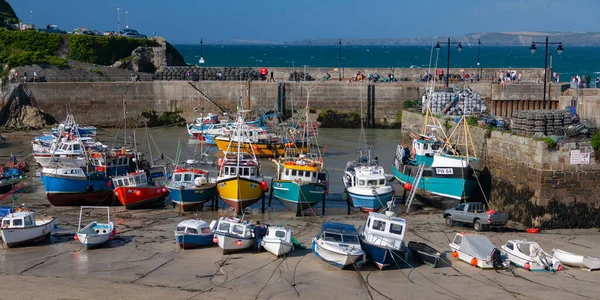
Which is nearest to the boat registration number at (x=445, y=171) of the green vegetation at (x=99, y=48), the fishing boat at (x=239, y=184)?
the fishing boat at (x=239, y=184)

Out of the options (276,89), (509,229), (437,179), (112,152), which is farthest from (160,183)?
(276,89)

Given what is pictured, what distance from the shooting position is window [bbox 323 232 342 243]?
19.8 m

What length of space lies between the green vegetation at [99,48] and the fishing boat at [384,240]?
36242 mm

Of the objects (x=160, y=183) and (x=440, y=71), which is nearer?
(x=160, y=183)

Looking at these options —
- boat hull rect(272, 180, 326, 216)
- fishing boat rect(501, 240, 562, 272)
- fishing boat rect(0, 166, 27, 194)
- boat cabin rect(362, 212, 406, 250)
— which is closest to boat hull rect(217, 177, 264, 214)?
boat hull rect(272, 180, 326, 216)

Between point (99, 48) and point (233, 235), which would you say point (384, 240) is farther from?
point (99, 48)

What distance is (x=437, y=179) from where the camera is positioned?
2691cm

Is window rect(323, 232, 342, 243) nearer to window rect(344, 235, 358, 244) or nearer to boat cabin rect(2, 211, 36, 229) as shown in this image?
window rect(344, 235, 358, 244)

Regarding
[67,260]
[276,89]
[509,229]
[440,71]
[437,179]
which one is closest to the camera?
[67,260]

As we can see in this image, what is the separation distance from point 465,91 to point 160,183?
13.5m

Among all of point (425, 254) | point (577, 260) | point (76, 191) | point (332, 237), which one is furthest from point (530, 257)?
point (76, 191)

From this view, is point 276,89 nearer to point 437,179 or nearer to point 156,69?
point 156,69

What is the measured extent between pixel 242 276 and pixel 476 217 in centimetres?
761

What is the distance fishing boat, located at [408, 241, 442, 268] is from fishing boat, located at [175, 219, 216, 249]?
4.91 meters
